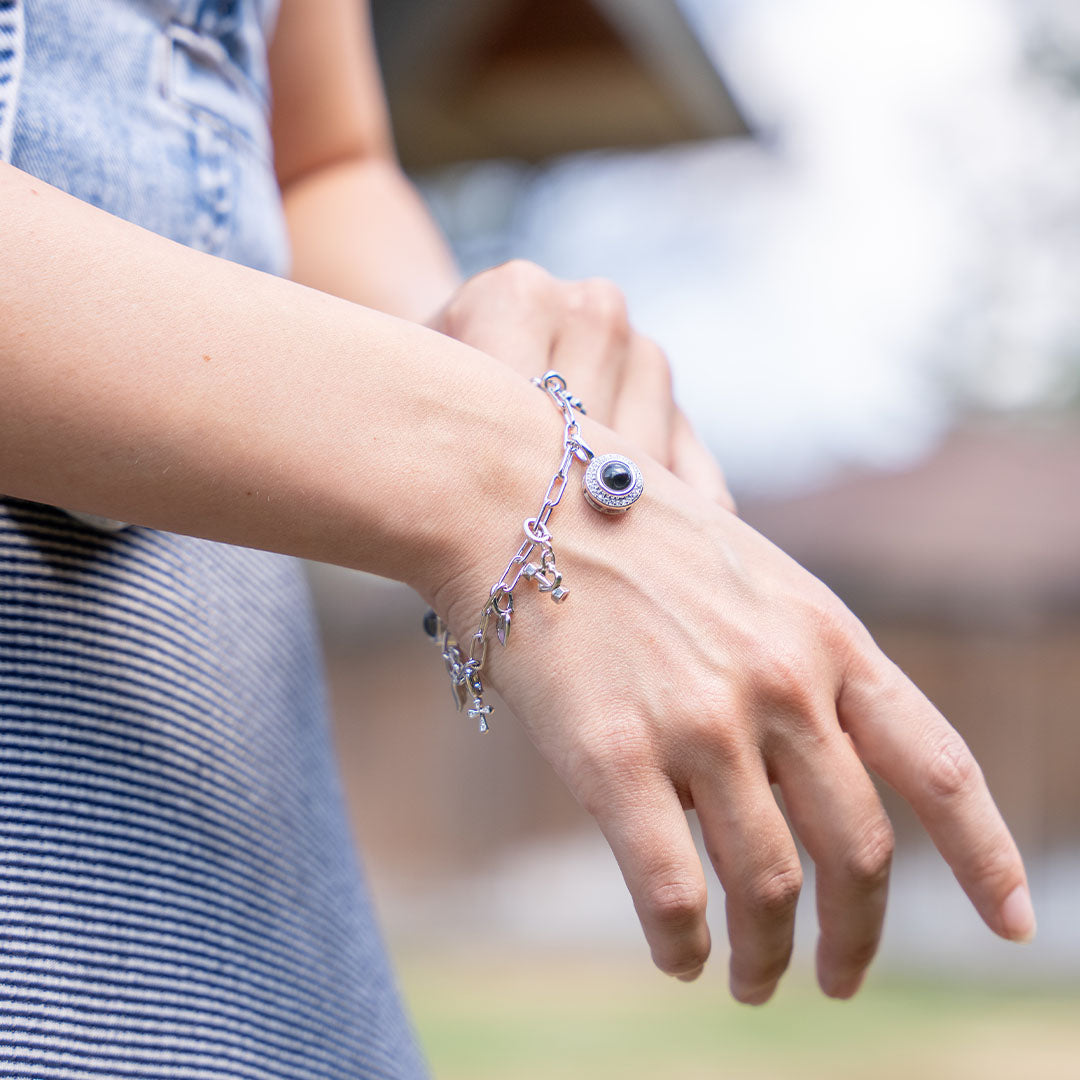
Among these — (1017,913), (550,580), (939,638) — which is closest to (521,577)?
(550,580)

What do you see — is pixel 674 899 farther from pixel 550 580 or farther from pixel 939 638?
pixel 939 638

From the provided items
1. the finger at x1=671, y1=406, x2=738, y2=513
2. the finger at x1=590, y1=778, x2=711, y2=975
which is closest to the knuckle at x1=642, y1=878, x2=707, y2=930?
the finger at x1=590, y1=778, x2=711, y2=975

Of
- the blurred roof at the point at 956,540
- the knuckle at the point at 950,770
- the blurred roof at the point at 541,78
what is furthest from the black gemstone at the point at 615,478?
the blurred roof at the point at 956,540

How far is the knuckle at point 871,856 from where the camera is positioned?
0.57m

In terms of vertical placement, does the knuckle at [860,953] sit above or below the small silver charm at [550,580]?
below

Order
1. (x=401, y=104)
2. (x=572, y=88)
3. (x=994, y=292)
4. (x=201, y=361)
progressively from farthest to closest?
1. (x=994, y=292)
2. (x=572, y=88)
3. (x=401, y=104)
4. (x=201, y=361)

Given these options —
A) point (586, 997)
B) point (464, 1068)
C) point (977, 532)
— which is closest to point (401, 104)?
point (464, 1068)

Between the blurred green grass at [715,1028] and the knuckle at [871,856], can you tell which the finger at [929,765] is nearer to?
A: the knuckle at [871,856]

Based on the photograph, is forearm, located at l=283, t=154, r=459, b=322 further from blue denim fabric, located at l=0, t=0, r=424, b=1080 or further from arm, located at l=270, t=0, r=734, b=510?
blue denim fabric, located at l=0, t=0, r=424, b=1080

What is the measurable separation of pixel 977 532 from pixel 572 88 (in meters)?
6.13

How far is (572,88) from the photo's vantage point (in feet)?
12.6

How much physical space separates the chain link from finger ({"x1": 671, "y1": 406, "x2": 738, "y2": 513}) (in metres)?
0.11

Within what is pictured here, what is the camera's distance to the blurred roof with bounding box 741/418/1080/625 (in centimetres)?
866

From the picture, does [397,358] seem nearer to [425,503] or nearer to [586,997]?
[425,503]
